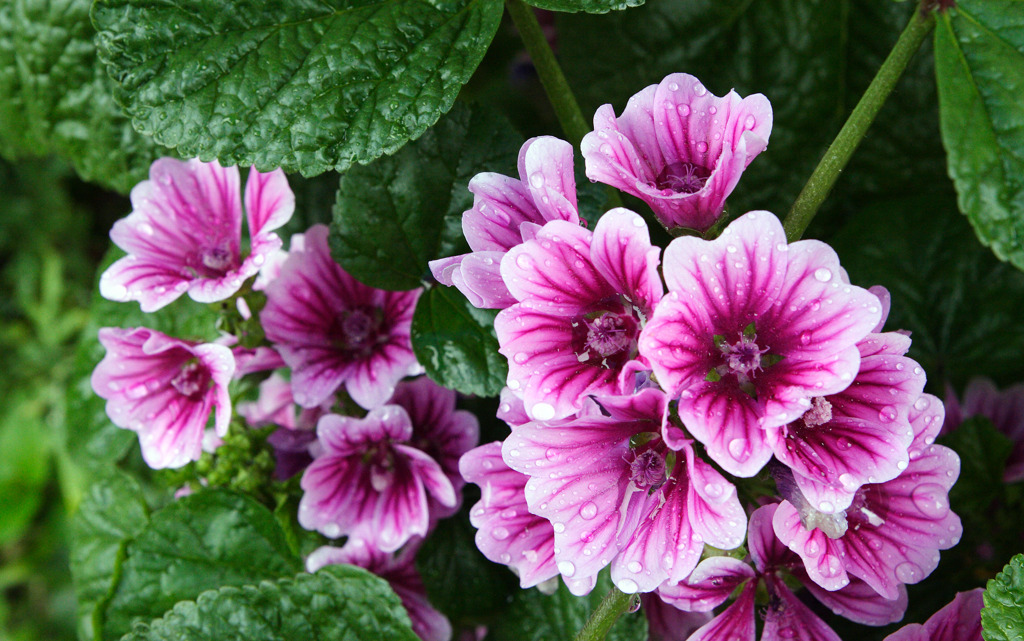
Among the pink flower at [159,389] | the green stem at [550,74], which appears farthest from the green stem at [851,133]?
the pink flower at [159,389]

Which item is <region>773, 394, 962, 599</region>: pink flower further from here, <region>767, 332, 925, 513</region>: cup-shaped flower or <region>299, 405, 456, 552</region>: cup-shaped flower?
<region>299, 405, 456, 552</region>: cup-shaped flower

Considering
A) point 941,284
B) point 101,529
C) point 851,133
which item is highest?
point 851,133

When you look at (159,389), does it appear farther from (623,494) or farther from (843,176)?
(843,176)

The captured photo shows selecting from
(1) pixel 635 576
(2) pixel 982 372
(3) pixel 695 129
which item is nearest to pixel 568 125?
(3) pixel 695 129

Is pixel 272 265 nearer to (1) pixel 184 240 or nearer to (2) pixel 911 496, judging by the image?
(1) pixel 184 240

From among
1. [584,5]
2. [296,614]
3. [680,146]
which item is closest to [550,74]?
[584,5]

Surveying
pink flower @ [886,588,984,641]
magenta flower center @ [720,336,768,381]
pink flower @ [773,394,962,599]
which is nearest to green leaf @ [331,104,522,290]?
magenta flower center @ [720,336,768,381]
